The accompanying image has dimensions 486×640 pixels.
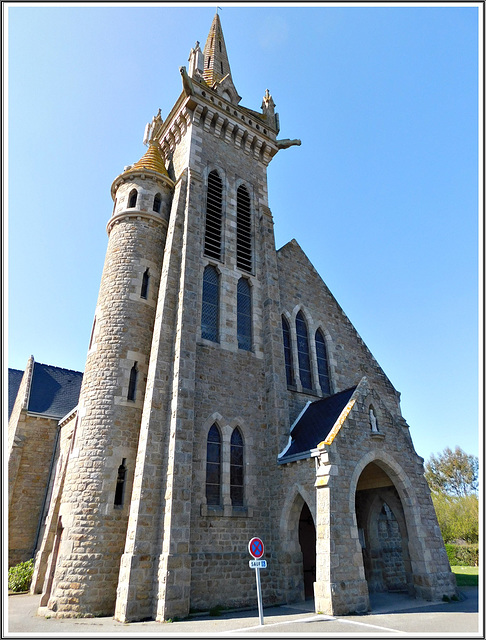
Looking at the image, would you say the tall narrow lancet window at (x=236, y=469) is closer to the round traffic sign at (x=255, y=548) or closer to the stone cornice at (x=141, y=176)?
the round traffic sign at (x=255, y=548)

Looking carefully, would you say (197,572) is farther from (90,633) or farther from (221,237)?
(221,237)

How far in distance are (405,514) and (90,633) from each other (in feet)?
29.6

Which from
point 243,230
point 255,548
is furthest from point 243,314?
point 255,548

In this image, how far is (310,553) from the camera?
1489cm

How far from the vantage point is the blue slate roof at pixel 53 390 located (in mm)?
24781

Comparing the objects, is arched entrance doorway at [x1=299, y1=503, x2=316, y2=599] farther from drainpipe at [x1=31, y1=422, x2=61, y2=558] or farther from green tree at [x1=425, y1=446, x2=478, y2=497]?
green tree at [x1=425, y1=446, x2=478, y2=497]

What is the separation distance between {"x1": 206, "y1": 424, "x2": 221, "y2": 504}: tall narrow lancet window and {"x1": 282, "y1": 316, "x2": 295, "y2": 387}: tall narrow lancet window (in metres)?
4.29

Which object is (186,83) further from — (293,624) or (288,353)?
(293,624)

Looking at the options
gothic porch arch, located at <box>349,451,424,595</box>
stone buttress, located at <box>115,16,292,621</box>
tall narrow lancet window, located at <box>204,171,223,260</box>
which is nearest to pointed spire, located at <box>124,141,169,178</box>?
stone buttress, located at <box>115,16,292,621</box>

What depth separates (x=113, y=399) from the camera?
1366 cm

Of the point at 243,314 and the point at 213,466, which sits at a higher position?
the point at 243,314

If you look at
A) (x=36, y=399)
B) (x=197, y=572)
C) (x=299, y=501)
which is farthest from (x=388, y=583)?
Answer: (x=36, y=399)

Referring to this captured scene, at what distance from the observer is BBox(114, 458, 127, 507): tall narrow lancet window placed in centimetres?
1255

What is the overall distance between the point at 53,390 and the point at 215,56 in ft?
76.7
